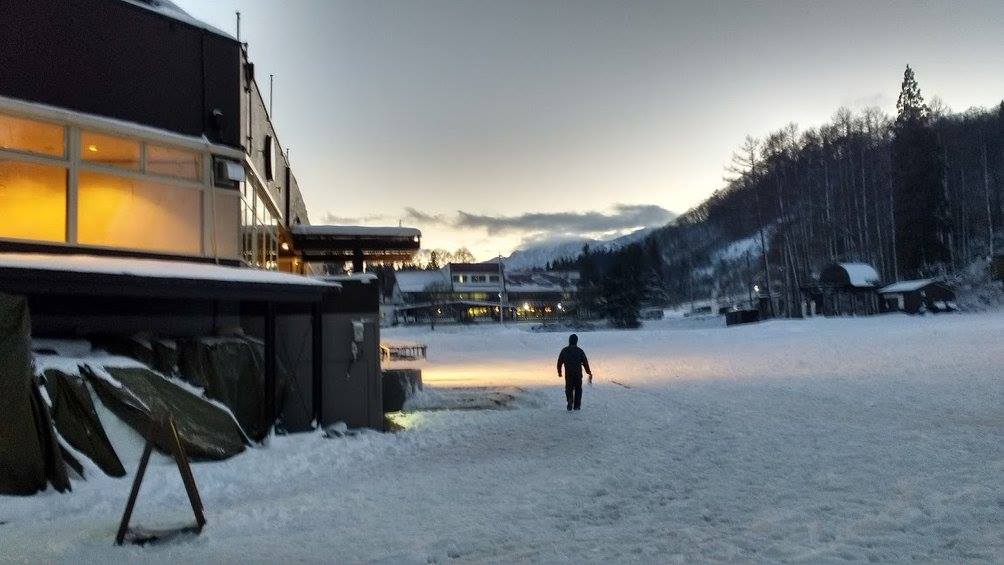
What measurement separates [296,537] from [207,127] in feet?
29.0

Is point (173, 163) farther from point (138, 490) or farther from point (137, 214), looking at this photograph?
point (138, 490)

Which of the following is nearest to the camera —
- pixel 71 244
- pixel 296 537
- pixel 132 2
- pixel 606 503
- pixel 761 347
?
pixel 296 537

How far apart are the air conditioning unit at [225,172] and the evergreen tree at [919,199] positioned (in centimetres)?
5906

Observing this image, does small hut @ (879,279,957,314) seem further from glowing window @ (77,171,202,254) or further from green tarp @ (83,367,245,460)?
green tarp @ (83,367,245,460)

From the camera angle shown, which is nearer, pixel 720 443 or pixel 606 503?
pixel 606 503

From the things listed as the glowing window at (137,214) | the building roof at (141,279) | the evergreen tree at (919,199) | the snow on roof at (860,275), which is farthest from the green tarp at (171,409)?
the evergreen tree at (919,199)

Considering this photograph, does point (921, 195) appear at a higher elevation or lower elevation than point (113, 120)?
higher

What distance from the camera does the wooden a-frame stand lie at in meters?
6.10

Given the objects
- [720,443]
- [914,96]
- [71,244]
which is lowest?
[720,443]

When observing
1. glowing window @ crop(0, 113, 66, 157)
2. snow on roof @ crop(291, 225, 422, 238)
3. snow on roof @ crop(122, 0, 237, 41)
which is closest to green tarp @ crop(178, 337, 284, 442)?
glowing window @ crop(0, 113, 66, 157)

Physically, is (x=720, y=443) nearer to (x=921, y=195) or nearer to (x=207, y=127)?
(x=207, y=127)

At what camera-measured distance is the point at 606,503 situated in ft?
25.3

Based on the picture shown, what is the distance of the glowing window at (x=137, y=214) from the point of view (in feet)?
37.8

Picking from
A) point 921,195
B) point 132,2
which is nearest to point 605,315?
point 921,195
